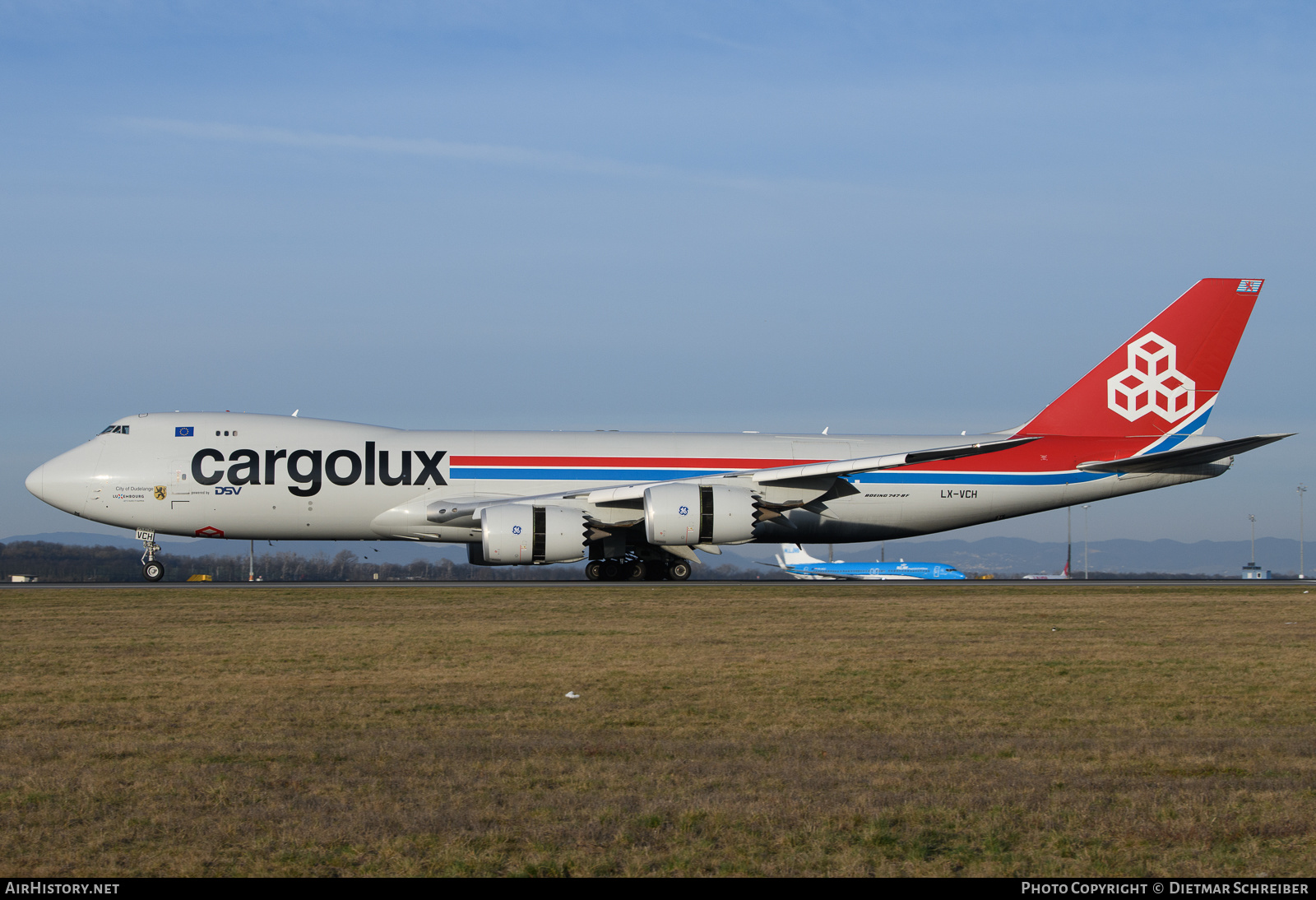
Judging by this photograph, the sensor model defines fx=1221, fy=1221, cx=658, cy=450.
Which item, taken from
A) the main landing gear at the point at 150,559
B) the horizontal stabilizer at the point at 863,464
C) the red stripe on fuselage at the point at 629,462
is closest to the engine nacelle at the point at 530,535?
the red stripe on fuselage at the point at 629,462

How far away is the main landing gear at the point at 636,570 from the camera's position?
36.2 meters

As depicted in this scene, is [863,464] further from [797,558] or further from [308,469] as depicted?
[797,558]

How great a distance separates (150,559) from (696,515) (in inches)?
637

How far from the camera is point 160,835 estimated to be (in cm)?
735

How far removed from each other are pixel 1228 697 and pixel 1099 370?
27.6 meters

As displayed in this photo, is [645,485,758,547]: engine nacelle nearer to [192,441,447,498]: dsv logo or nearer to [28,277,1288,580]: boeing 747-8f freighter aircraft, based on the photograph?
[28,277,1288,580]: boeing 747-8f freighter aircraft

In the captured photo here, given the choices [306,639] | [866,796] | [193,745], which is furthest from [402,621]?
[866,796]

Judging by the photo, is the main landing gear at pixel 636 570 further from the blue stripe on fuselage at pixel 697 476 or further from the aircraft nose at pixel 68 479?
the aircraft nose at pixel 68 479

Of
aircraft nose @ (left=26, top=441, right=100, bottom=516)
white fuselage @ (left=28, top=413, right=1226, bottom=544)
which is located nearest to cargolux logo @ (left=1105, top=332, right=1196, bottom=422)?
white fuselage @ (left=28, top=413, right=1226, bottom=544)

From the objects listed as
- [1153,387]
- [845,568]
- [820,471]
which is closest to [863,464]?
[820,471]

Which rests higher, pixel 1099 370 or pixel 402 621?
pixel 1099 370

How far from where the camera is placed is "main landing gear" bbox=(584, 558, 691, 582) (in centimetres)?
3619

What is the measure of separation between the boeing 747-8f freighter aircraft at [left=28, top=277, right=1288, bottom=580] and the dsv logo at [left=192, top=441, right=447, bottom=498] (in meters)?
0.05
